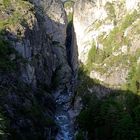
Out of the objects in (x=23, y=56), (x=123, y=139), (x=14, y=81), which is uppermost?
(x=23, y=56)

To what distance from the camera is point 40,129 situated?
154 m

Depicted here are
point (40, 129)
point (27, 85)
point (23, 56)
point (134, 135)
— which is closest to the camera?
point (134, 135)

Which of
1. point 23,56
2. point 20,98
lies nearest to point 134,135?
point 20,98

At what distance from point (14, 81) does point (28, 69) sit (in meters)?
23.4

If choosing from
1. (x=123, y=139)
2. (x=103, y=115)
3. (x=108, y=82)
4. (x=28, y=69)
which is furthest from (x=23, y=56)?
(x=123, y=139)

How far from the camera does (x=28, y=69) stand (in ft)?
622

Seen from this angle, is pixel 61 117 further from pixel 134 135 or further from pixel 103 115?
pixel 134 135

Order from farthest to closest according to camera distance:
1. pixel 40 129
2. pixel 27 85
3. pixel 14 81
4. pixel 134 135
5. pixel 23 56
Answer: pixel 23 56
pixel 27 85
pixel 14 81
pixel 40 129
pixel 134 135

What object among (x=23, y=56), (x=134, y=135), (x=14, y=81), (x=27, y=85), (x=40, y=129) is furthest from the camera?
(x=23, y=56)

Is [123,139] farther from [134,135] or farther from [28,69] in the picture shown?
[28,69]

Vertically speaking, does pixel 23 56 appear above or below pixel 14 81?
above

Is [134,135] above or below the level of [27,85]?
below

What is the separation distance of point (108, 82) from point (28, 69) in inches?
1416

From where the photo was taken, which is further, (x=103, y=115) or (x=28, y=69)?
(x=28, y=69)
